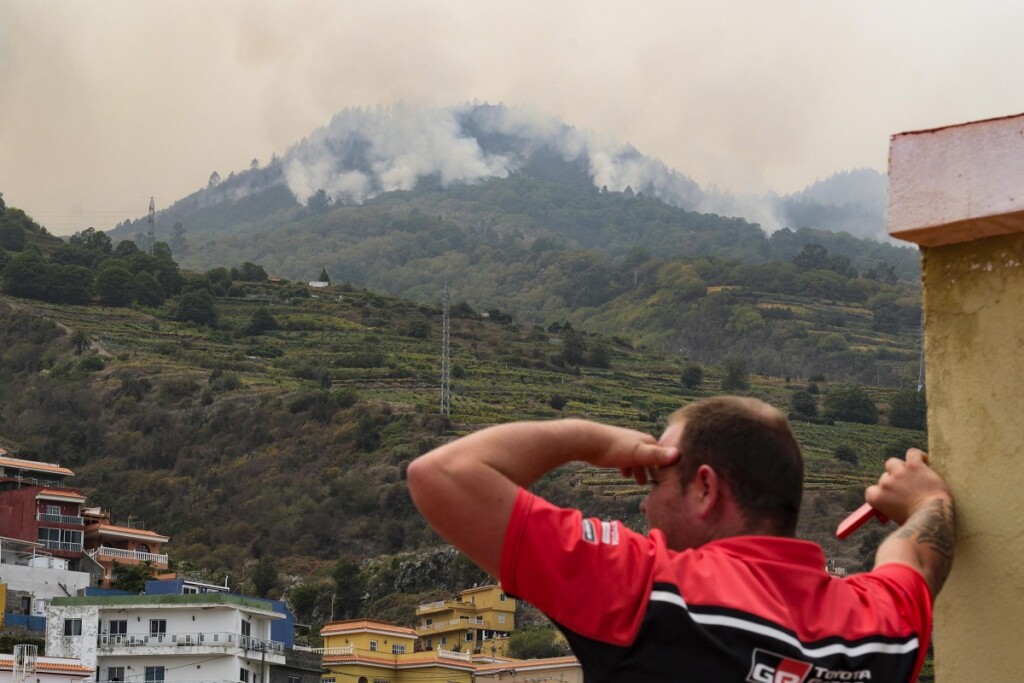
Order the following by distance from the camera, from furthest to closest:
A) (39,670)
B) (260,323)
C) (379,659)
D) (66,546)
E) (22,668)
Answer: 1. (260,323)
2. (66,546)
3. (379,659)
4. (39,670)
5. (22,668)

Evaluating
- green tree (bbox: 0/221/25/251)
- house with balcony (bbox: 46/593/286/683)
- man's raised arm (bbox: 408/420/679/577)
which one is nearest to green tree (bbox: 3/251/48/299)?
green tree (bbox: 0/221/25/251)

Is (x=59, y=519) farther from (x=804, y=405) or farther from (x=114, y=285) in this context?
(x=114, y=285)

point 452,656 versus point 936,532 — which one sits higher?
point 936,532

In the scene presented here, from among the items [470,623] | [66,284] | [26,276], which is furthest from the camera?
[66,284]

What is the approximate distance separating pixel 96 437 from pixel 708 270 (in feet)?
175

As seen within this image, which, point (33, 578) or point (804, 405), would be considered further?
point (804, 405)

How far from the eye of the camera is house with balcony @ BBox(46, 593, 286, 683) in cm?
3941

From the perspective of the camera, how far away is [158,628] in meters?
40.2

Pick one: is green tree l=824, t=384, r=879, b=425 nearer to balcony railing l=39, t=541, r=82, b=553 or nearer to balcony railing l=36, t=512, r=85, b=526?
balcony railing l=36, t=512, r=85, b=526

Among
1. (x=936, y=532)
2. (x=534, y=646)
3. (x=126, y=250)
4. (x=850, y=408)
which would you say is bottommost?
(x=534, y=646)

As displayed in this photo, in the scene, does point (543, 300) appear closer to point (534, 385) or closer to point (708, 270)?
point (708, 270)

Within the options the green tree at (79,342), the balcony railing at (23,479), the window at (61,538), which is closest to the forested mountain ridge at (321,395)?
the green tree at (79,342)

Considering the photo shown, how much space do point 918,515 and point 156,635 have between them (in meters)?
39.2

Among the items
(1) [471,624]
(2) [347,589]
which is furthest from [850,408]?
(1) [471,624]
